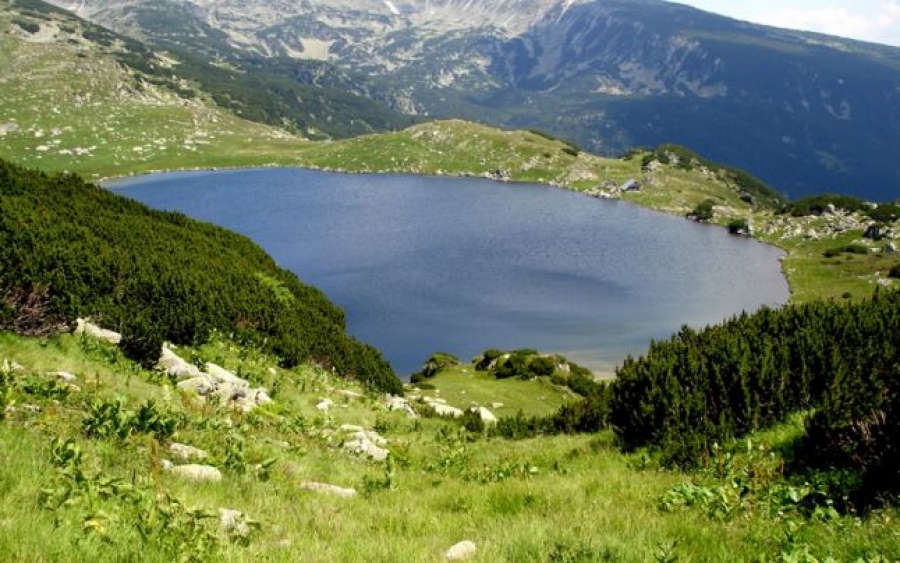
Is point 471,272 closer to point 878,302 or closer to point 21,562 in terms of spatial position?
point 878,302

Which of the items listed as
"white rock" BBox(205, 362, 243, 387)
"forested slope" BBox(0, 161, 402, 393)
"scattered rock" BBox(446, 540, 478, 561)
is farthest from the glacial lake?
"scattered rock" BBox(446, 540, 478, 561)

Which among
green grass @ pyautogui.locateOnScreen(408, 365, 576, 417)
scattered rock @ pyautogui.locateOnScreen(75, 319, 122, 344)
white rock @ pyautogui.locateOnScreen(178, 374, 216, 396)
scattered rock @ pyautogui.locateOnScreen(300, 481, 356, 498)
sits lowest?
green grass @ pyautogui.locateOnScreen(408, 365, 576, 417)

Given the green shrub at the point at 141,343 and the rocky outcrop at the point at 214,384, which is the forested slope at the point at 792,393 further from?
the green shrub at the point at 141,343

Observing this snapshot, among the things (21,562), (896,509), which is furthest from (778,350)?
(21,562)

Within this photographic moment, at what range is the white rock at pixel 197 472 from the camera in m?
7.91

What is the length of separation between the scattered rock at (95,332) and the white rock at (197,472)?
9924mm

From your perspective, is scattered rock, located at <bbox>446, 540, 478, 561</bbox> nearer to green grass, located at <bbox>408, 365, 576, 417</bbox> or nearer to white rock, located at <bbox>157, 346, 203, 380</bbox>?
white rock, located at <bbox>157, 346, 203, 380</bbox>

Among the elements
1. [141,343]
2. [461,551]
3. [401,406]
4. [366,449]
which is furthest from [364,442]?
[401,406]

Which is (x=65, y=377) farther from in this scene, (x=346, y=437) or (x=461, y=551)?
(x=461, y=551)

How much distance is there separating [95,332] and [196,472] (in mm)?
10916

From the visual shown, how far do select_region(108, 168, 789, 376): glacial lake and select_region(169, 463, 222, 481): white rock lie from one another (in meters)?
45.9

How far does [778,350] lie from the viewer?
523 inches

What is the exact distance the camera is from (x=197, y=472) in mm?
8156

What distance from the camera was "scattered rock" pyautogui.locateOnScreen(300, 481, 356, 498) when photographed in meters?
9.27
